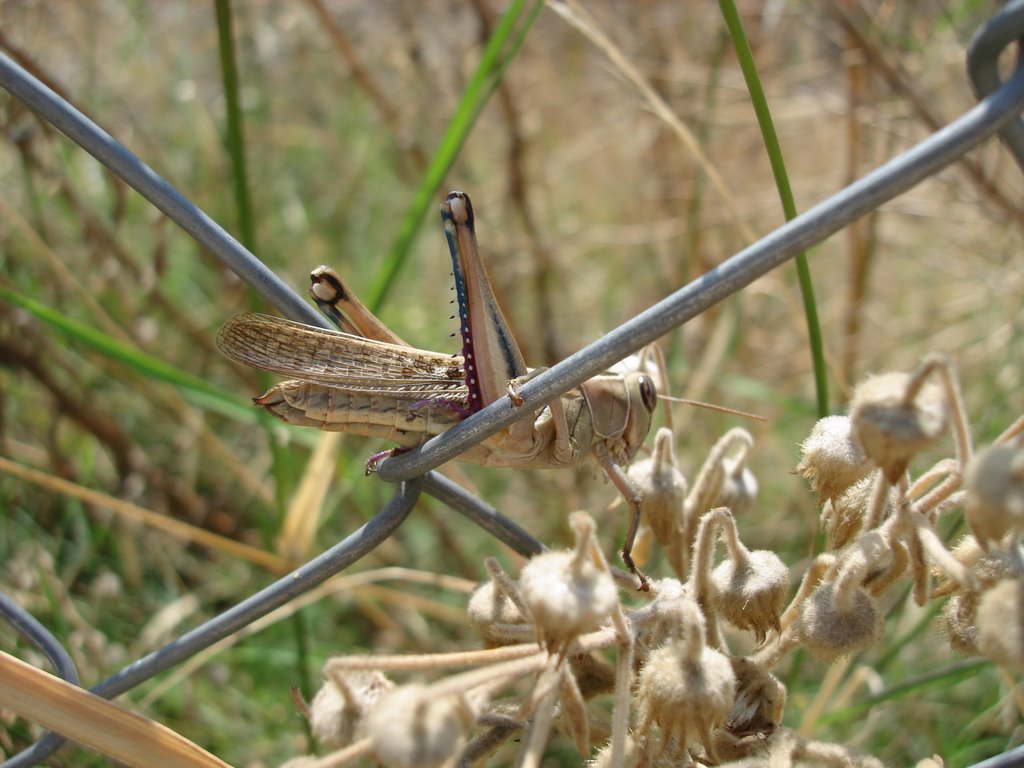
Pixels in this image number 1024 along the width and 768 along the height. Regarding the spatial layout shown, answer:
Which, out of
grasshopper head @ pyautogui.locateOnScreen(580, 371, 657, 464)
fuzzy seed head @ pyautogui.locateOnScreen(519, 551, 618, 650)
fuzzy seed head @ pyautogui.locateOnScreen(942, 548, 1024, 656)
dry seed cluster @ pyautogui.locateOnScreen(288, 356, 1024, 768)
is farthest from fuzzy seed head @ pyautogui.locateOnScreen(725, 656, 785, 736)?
grasshopper head @ pyautogui.locateOnScreen(580, 371, 657, 464)

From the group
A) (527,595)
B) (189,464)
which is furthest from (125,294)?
(527,595)

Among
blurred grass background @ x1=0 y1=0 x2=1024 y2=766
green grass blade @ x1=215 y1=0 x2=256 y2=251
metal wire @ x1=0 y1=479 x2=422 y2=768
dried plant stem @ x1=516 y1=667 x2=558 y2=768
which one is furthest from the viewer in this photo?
blurred grass background @ x1=0 y1=0 x2=1024 y2=766

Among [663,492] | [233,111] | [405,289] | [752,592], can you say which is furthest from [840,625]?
[405,289]

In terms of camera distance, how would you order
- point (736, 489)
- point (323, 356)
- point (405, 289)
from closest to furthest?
point (736, 489) → point (323, 356) → point (405, 289)

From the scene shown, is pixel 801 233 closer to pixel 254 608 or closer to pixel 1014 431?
pixel 1014 431

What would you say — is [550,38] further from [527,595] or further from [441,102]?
[527,595]

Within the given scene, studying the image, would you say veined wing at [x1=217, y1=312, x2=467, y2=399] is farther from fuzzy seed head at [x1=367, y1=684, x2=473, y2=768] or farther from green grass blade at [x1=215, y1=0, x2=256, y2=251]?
fuzzy seed head at [x1=367, y1=684, x2=473, y2=768]
